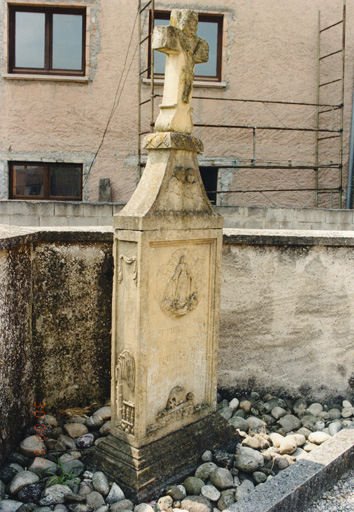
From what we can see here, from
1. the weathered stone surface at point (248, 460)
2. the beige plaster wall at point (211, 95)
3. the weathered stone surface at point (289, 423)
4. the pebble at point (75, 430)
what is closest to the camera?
the weathered stone surface at point (248, 460)

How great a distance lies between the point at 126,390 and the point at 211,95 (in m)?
7.57

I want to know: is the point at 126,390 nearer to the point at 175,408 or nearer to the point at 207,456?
the point at 175,408

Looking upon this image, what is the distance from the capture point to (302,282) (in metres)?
4.17

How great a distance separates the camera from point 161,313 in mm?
3062

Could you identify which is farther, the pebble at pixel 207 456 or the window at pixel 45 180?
the window at pixel 45 180

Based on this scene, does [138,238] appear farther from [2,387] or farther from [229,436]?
[229,436]

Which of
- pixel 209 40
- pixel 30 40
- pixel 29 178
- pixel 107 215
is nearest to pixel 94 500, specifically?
pixel 107 215

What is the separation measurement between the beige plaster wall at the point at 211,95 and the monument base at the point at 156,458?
6738mm

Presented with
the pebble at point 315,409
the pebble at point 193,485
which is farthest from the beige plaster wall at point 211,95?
the pebble at point 193,485

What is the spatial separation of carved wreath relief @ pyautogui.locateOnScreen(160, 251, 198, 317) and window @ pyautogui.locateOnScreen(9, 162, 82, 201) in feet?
22.7

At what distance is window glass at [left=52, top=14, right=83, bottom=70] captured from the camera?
377 inches

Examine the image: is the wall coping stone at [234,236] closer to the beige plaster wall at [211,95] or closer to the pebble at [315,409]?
the pebble at [315,409]

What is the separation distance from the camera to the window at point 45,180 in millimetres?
9719

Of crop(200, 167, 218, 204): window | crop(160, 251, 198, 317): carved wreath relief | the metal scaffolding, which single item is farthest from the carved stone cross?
crop(200, 167, 218, 204): window
